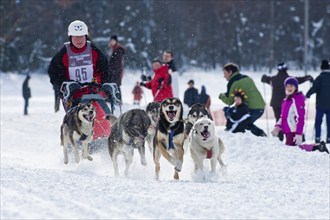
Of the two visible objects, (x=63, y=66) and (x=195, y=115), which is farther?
(x=63, y=66)

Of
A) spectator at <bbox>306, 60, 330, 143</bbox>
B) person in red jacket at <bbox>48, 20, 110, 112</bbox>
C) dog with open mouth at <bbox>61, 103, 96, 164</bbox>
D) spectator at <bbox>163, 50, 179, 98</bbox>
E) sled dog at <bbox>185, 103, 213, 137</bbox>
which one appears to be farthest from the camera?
spectator at <bbox>306, 60, 330, 143</bbox>

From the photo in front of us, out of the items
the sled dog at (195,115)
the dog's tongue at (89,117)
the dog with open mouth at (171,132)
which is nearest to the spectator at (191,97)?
the sled dog at (195,115)

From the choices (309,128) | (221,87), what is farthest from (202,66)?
(309,128)

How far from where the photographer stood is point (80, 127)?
746cm

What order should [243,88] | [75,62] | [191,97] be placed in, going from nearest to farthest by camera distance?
[75,62], [243,88], [191,97]

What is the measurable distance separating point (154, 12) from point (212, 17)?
223 inches

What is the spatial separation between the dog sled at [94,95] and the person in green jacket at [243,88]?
9.28 ft

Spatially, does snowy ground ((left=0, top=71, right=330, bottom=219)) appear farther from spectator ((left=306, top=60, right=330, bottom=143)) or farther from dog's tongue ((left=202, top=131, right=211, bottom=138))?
spectator ((left=306, top=60, right=330, bottom=143))

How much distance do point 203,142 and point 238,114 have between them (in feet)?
12.6

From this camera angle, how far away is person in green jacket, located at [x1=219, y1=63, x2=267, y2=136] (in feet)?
33.7

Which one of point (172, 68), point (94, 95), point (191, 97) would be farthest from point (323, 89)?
point (94, 95)

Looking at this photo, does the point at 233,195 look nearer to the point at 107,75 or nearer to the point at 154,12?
the point at 107,75

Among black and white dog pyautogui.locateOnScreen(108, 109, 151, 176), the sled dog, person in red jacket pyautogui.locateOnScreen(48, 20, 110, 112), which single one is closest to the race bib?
person in red jacket pyautogui.locateOnScreen(48, 20, 110, 112)

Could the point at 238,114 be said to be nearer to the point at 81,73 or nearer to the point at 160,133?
the point at 81,73
